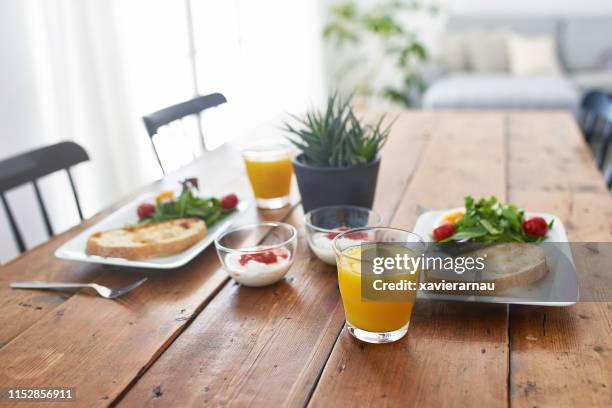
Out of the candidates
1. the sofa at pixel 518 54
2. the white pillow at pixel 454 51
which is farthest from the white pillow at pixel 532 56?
the white pillow at pixel 454 51

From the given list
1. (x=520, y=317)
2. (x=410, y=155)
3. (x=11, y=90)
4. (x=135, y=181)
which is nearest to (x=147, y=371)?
→ (x=520, y=317)

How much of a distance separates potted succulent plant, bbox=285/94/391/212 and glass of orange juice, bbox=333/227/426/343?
33cm

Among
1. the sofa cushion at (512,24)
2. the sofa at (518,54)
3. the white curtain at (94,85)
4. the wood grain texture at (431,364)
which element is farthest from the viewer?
the sofa cushion at (512,24)

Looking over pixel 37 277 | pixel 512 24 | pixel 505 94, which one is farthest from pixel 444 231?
pixel 512 24

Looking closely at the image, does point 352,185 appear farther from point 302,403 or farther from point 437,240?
point 302,403

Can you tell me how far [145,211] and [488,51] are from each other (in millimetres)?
4246

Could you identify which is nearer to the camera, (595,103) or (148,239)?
(148,239)

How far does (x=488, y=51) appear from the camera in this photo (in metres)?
5.00

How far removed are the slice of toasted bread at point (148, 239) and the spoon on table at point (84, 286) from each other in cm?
7

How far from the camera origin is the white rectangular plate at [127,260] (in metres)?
1.13

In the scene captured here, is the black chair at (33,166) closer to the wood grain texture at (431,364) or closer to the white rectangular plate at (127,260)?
the white rectangular plate at (127,260)

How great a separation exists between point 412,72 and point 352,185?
3.88 m

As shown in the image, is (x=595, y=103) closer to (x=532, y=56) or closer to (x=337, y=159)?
(x=337, y=159)

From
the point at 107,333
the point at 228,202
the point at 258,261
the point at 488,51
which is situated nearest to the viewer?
the point at 107,333
